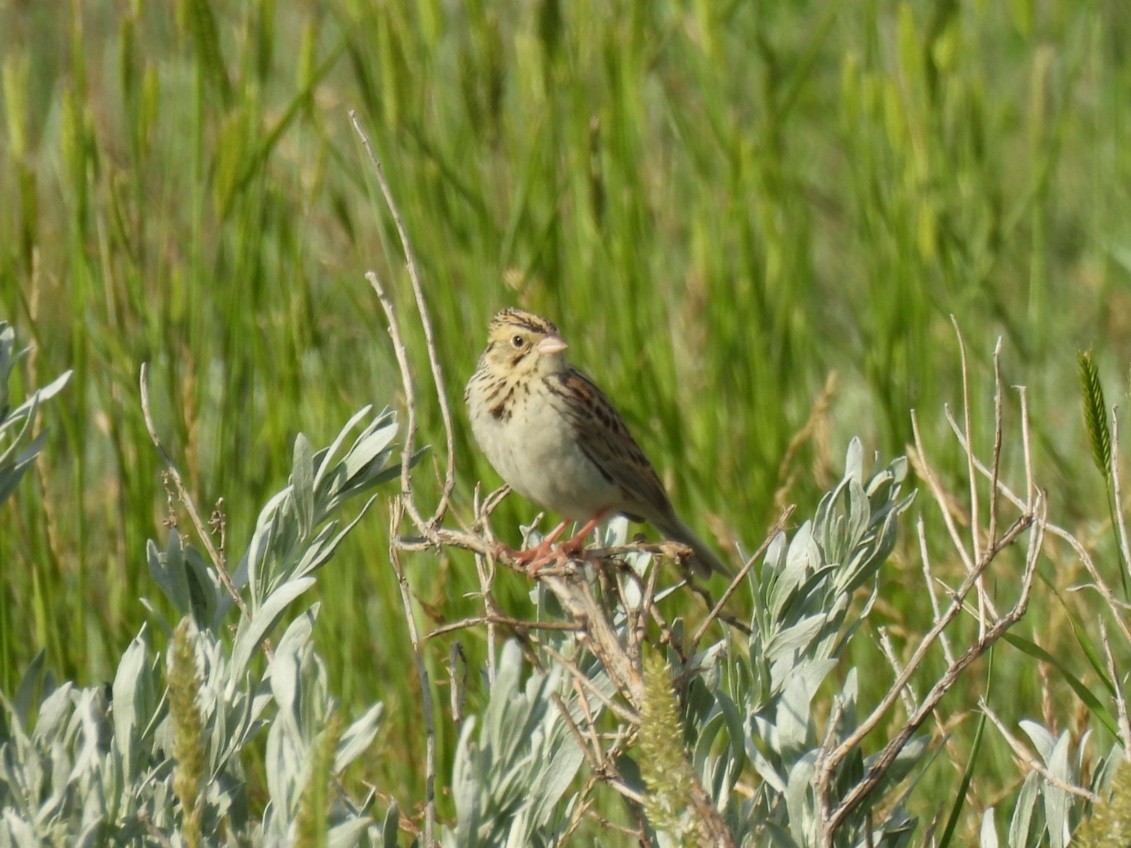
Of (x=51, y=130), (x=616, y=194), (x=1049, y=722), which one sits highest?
(x=616, y=194)

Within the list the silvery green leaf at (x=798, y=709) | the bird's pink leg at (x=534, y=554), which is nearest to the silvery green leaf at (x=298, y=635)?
the silvery green leaf at (x=798, y=709)

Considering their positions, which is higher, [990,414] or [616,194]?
[616,194]

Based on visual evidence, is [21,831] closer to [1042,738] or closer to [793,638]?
[793,638]

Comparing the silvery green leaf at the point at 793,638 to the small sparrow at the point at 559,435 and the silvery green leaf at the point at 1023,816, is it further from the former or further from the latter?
the small sparrow at the point at 559,435

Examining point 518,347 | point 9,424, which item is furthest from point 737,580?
point 518,347

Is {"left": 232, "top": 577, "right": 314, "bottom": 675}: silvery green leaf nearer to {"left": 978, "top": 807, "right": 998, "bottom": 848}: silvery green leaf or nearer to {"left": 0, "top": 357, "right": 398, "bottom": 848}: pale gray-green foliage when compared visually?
{"left": 0, "top": 357, "right": 398, "bottom": 848}: pale gray-green foliage

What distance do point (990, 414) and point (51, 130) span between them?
14.2 ft

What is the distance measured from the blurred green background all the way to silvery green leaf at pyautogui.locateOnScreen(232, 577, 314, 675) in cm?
121

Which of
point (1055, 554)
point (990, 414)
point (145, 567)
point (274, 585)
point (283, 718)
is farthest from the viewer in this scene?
point (990, 414)

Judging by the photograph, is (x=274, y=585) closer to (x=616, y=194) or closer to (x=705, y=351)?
(x=616, y=194)

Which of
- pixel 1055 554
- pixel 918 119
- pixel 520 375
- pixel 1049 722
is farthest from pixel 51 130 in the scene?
pixel 1049 722

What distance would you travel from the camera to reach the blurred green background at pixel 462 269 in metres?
3.60

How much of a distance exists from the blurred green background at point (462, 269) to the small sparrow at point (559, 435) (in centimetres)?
12

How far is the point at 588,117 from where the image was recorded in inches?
162
